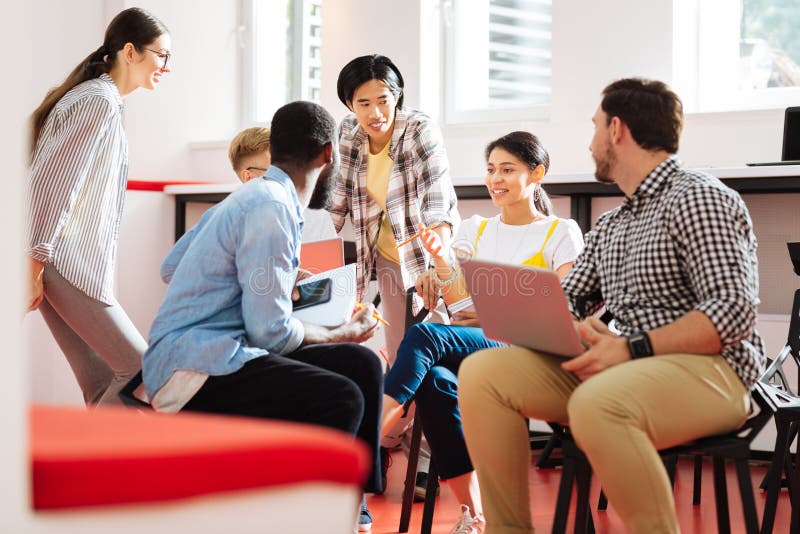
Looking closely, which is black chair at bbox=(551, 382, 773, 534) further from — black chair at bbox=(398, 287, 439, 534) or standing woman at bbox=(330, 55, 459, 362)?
standing woman at bbox=(330, 55, 459, 362)

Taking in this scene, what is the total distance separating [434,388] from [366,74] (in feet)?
3.61

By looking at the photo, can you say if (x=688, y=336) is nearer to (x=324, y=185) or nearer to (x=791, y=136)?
(x=324, y=185)

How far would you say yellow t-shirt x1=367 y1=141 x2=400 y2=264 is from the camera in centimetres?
305

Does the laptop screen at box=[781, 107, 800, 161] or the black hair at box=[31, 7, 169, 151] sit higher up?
the black hair at box=[31, 7, 169, 151]

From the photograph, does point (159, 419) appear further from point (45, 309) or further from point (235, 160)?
point (235, 160)

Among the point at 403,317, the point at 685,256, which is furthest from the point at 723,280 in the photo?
the point at 403,317

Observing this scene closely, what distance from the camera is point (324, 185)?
2.20 m

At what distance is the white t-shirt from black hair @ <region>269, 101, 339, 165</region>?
782mm

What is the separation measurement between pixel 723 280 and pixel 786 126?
5.87 ft

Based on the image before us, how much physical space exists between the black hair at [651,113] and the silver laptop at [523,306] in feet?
1.32

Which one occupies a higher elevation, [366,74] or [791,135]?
[366,74]

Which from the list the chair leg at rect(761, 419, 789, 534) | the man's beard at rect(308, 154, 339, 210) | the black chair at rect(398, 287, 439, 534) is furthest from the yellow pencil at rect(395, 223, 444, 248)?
the chair leg at rect(761, 419, 789, 534)

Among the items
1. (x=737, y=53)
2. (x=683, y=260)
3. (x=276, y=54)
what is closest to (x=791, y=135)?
(x=737, y=53)

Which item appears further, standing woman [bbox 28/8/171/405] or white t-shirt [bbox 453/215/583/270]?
white t-shirt [bbox 453/215/583/270]
